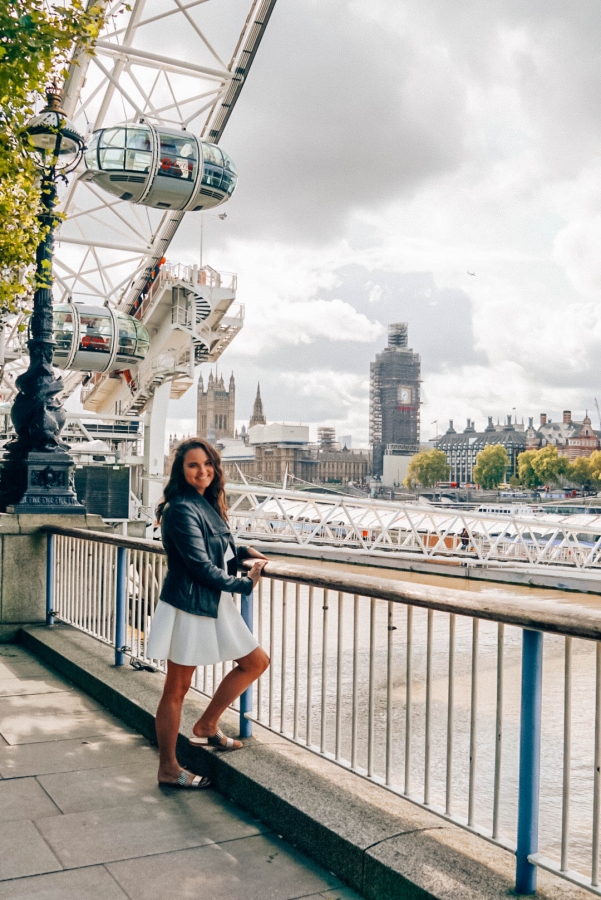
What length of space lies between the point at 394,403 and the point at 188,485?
189 meters

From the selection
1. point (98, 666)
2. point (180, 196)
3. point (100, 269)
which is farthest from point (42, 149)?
point (100, 269)

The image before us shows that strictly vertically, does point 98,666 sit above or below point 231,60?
below

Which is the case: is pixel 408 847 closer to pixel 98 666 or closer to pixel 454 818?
pixel 454 818

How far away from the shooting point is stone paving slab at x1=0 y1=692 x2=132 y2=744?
16.3ft

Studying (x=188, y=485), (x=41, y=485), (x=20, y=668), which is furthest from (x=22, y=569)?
(x=188, y=485)

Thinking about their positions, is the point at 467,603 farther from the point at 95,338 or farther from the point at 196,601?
the point at 95,338

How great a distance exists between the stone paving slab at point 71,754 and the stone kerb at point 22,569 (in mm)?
3243

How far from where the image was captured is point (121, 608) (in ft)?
20.3

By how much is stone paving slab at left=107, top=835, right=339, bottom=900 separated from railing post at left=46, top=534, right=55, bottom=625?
191 inches

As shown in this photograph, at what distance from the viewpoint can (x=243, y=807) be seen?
389cm

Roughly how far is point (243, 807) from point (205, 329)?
4186 cm

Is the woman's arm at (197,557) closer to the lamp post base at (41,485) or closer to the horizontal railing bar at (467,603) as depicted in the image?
the horizontal railing bar at (467,603)

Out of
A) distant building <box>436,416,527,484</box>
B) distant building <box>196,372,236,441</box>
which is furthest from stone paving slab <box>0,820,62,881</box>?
distant building <box>196,372,236,441</box>

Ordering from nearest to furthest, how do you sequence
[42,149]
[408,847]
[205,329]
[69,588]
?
1. [408,847]
2. [69,588]
3. [42,149]
4. [205,329]
